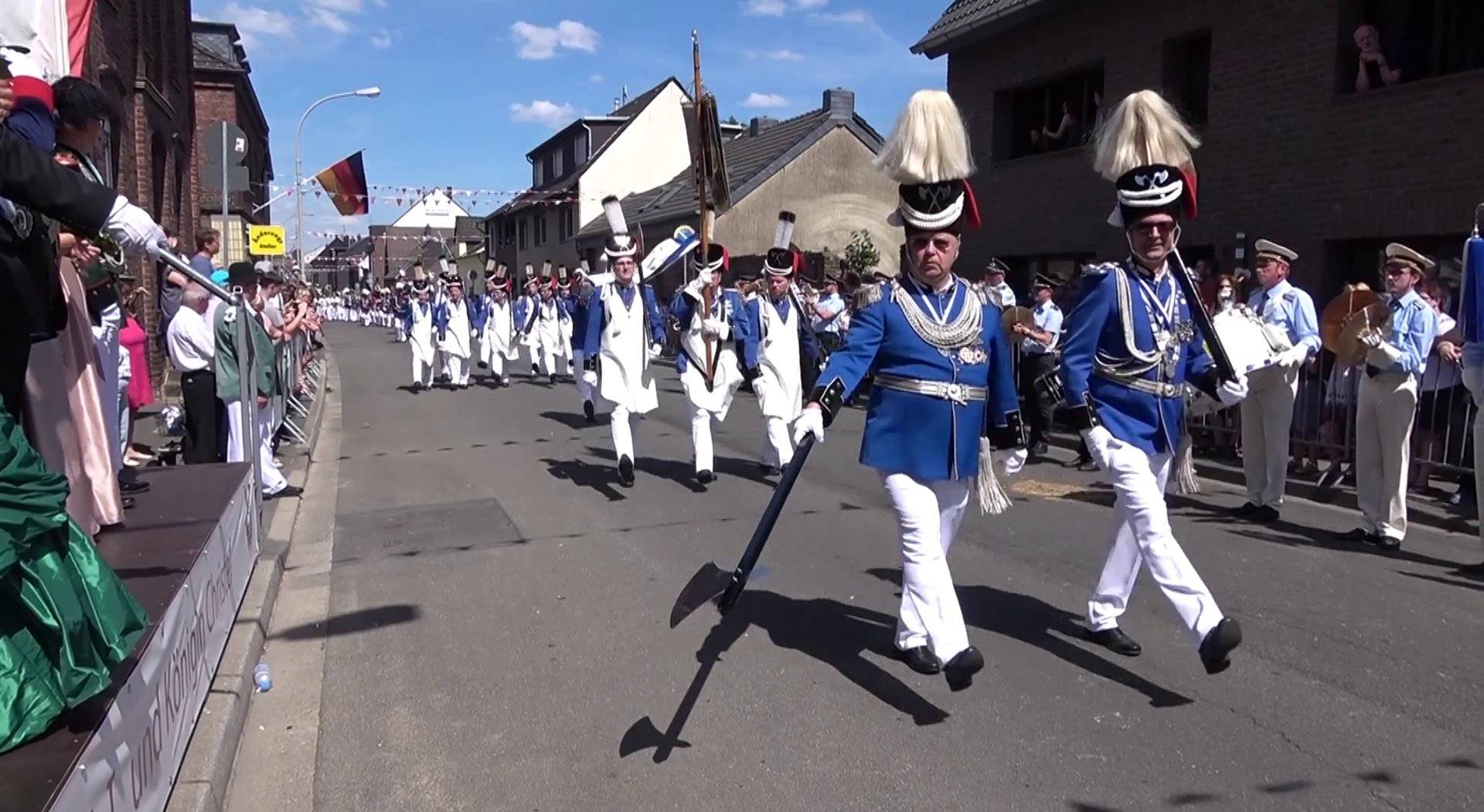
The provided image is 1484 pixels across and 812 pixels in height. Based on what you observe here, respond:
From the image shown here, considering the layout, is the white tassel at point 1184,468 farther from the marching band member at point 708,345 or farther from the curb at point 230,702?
the marching band member at point 708,345

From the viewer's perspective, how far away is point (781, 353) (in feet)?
32.7

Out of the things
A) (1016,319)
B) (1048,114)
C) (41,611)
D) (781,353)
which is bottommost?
(41,611)

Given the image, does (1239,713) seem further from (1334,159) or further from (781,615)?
(1334,159)

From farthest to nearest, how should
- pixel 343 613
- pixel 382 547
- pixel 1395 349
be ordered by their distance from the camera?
pixel 382 547 < pixel 1395 349 < pixel 343 613

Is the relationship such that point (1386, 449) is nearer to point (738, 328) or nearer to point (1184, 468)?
point (1184, 468)

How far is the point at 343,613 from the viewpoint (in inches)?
238

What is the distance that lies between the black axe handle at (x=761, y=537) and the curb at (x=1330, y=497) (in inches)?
194

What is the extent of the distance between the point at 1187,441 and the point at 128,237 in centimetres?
464

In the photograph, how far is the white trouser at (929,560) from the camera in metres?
4.40

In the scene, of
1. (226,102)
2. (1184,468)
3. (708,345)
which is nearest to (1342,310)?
(1184,468)

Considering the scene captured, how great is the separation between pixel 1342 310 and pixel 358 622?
7.24 meters

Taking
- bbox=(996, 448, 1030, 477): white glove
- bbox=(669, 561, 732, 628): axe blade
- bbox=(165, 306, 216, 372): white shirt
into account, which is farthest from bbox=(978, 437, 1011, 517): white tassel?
bbox=(165, 306, 216, 372): white shirt

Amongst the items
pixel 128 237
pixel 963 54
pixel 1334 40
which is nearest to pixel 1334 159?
pixel 1334 40

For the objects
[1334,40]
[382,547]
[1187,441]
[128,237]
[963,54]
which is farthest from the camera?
[963,54]
